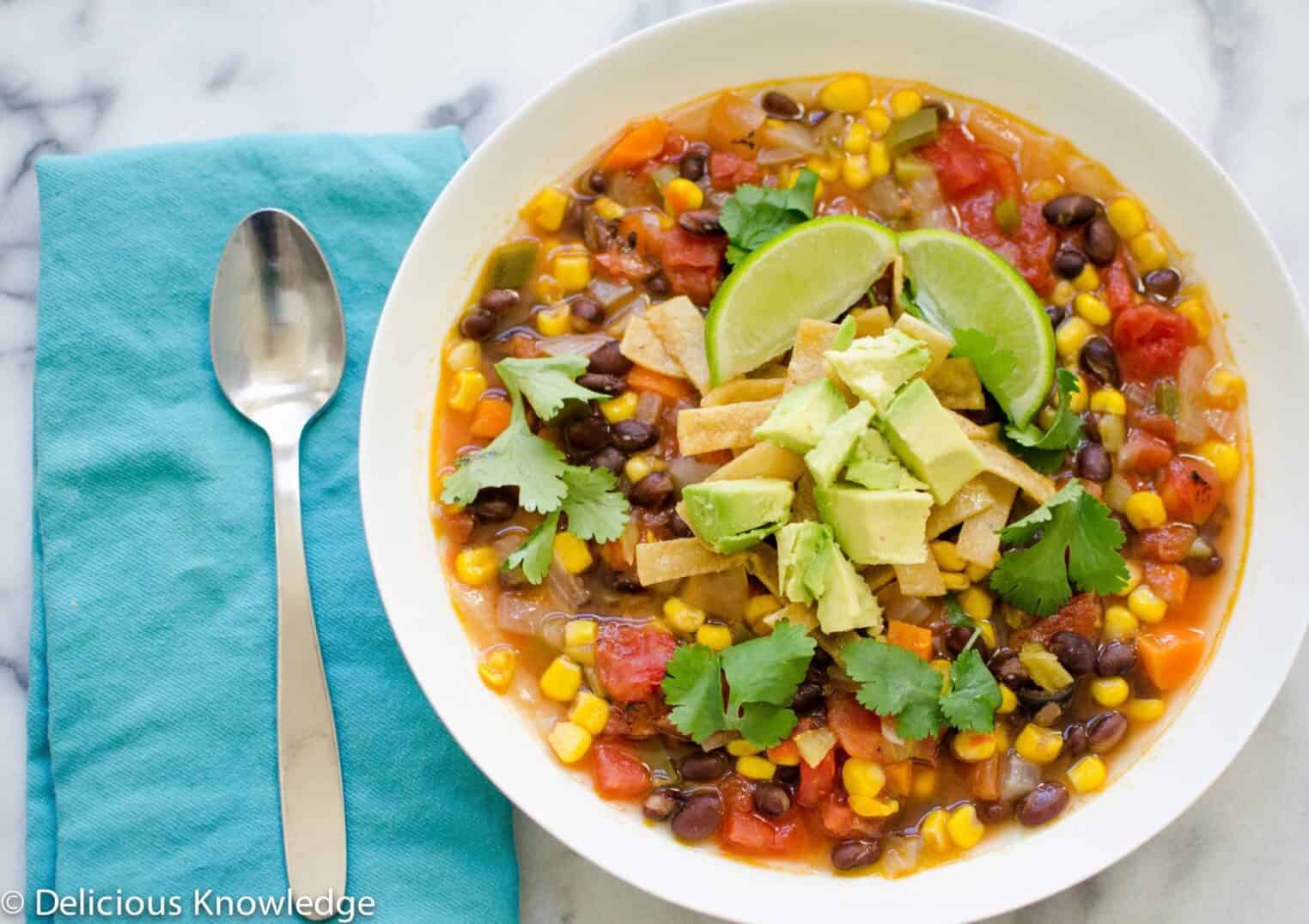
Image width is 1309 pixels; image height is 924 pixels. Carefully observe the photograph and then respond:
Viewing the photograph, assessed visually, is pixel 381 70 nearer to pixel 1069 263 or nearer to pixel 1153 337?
pixel 1069 263

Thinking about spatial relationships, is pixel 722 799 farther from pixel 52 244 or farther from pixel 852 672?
pixel 52 244

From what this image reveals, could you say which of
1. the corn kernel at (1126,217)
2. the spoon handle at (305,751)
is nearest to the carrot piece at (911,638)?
the corn kernel at (1126,217)

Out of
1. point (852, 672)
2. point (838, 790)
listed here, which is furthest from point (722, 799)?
point (852, 672)

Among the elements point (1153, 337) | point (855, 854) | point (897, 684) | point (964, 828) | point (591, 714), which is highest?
point (1153, 337)

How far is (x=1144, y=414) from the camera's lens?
4199 millimetres

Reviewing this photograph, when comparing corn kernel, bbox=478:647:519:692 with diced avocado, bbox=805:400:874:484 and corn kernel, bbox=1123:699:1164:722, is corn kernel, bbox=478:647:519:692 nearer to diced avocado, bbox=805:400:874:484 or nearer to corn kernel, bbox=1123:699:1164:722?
diced avocado, bbox=805:400:874:484

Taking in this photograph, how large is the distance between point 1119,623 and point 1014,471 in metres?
0.68

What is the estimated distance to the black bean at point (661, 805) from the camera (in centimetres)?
398

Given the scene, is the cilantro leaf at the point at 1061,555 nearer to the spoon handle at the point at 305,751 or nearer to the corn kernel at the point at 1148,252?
the corn kernel at the point at 1148,252

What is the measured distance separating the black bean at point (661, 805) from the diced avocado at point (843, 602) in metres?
0.80

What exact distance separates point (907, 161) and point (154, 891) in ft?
12.2

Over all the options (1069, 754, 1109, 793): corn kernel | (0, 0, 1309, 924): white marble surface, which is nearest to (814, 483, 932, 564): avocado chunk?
(1069, 754, 1109, 793): corn kernel

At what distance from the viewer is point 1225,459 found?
13.6 ft

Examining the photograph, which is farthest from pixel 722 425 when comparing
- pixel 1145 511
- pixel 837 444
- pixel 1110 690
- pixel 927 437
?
pixel 1110 690
